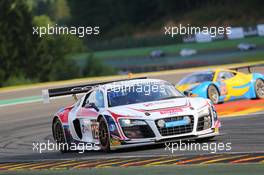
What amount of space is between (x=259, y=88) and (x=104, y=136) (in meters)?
11.5

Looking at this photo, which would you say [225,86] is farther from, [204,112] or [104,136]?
[104,136]

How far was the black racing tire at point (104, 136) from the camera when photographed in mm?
12258

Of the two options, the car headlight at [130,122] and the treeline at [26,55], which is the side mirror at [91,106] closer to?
the car headlight at [130,122]

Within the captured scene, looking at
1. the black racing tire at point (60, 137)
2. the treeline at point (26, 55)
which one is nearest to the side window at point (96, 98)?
the black racing tire at point (60, 137)

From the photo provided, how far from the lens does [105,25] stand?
10706 centimetres

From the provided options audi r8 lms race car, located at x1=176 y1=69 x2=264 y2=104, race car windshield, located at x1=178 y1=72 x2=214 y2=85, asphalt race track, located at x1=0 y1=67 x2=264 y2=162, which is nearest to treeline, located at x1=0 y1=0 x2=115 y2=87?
asphalt race track, located at x1=0 y1=67 x2=264 y2=162

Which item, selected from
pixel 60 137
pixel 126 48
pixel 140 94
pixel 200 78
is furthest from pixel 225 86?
pixel 126 48

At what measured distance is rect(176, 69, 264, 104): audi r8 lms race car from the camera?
22.5 meters

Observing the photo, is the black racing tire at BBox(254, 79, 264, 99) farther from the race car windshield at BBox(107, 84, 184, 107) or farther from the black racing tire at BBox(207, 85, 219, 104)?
the race car windshield at BBox(107, 84, 184, 107)

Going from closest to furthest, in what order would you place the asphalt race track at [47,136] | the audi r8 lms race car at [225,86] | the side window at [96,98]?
the asphalt race track at [47,136] < the side window at [96,98] < the audi r8 lms race car at [225,86]

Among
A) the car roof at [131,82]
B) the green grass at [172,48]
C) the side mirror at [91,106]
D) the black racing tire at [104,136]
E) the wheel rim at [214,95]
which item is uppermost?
the green grass at [172,48]

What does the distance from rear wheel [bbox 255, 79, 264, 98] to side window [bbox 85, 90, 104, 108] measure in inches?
408

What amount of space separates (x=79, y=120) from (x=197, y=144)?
2.27 metres

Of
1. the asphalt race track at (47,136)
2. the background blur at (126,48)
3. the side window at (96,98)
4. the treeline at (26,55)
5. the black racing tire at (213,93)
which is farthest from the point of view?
the treeline at (26,55)
